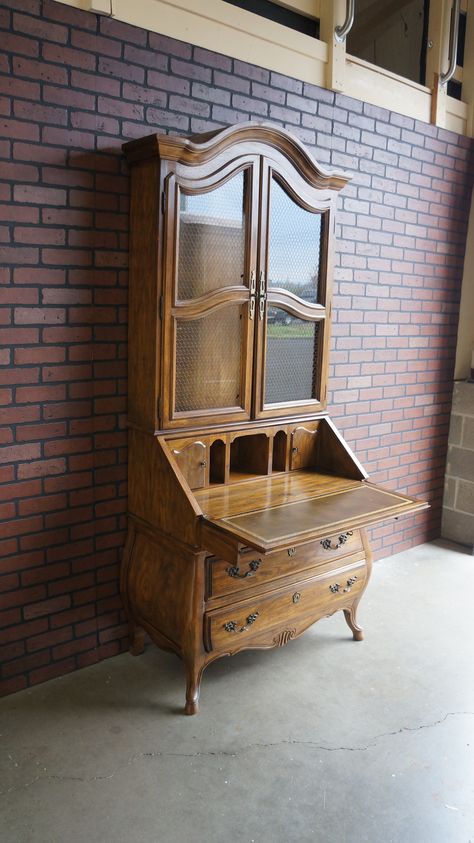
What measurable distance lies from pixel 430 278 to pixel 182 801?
10.2 ft

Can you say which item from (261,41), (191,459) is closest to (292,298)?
(191,459)

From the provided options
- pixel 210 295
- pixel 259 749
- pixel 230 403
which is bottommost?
pixel 259 749

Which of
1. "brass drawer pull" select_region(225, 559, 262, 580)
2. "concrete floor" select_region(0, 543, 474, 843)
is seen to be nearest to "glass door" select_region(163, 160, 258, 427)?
"brass drawer pull" select_region(225, 559, 262, 580)

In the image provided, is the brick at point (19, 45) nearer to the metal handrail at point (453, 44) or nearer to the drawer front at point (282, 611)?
the drawer front at point (282, 611)

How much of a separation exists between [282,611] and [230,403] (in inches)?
33.3

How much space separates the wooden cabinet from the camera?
2381 millimetres

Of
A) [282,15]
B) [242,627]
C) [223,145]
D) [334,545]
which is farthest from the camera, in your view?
[282,15]

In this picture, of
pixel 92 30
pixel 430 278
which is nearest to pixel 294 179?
pixel 92 30

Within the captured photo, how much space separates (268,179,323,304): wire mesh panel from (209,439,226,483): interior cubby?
0.68m

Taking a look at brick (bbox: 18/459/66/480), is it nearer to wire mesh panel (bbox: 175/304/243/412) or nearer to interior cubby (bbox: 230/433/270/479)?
wire mesh panel (bbox: 175/304/243/412)

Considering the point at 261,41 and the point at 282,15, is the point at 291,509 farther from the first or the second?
the point at 282,15

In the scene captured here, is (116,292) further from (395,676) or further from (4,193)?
(395,676)

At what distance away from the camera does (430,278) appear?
402 cm

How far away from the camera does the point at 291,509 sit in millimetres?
2467
